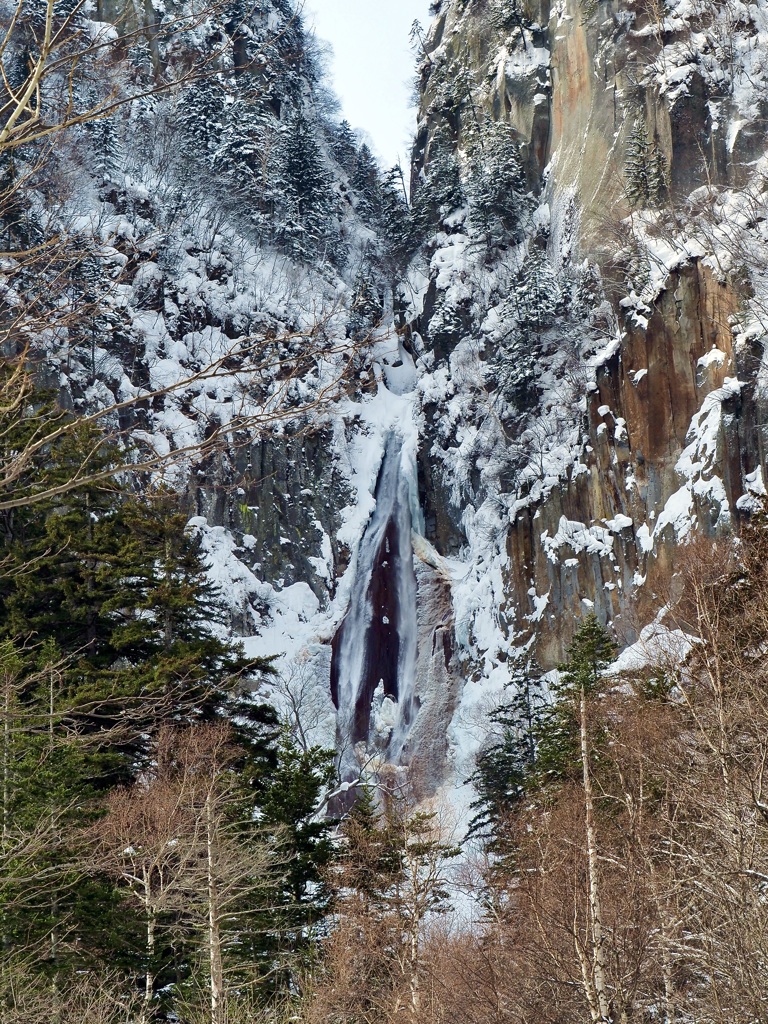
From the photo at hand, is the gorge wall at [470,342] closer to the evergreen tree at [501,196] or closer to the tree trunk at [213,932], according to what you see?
the evergreen tree at [501,196]

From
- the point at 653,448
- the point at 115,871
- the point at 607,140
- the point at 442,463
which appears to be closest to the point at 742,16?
the point at 607,140

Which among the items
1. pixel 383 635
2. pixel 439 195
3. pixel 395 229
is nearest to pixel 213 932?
pixel 383 635

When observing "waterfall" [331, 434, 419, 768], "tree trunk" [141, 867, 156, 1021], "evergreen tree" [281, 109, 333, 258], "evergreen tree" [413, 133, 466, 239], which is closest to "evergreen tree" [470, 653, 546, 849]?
"tree trunk" [141, 867, 156, 1021]

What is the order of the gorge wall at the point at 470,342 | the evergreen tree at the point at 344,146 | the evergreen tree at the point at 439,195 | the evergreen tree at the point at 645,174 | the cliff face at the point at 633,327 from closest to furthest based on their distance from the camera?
the cliff face at the point at 633,327
the gorge wall at the point at 470,342
the evergreen tree at the point at 645,174
the evergreen tree at the point at 439,195
the evergreen tree at the point at 344,146

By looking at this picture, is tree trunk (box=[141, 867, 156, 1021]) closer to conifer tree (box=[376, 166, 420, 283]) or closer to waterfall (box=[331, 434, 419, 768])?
waterfall (box=[331, 434, 419, 768])

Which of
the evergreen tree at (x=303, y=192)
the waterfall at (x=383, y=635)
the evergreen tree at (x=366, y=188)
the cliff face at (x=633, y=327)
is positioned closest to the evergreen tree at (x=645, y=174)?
the cliff face at (x=633, y=327)
